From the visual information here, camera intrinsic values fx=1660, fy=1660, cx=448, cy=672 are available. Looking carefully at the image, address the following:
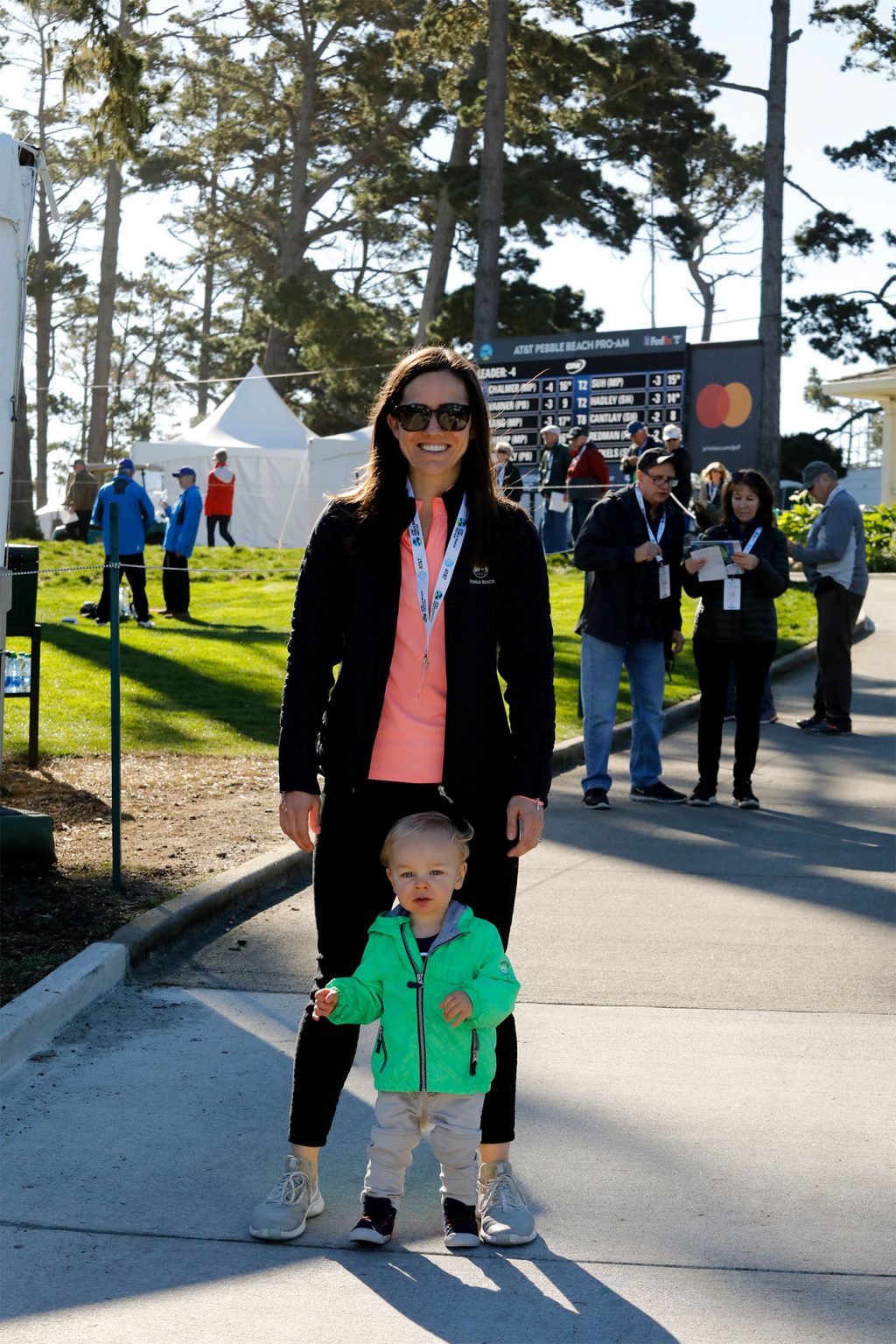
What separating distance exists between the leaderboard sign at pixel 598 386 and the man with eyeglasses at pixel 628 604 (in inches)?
575

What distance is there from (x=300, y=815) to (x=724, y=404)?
21.7 metres

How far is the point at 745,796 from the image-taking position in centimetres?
987

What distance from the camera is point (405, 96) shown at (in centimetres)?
4141

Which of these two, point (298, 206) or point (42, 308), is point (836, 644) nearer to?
point (298, 206)

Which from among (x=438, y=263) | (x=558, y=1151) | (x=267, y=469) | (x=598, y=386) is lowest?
(x=558, y=1151)

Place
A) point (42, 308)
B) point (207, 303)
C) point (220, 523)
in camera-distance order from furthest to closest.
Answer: point (207, 303)
point (42, 308)
point (220, 523)

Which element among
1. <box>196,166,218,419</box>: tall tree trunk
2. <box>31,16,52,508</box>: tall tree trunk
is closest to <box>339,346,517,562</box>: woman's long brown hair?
<box>196,166,218,419</box>: tall tree trunk

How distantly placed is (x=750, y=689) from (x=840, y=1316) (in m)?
6.57

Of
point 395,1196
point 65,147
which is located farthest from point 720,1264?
point 65,147

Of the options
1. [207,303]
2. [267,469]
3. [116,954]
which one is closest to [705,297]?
[207,303]

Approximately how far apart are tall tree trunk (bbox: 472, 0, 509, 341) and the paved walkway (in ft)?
79.0

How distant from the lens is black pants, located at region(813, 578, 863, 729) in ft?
41.6

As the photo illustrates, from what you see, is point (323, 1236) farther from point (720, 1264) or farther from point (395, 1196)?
point (720, 1264)

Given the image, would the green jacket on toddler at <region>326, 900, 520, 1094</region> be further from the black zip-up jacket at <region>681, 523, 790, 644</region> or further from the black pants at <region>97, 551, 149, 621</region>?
the black pants at <region>97, 551, 149, 621</region>
